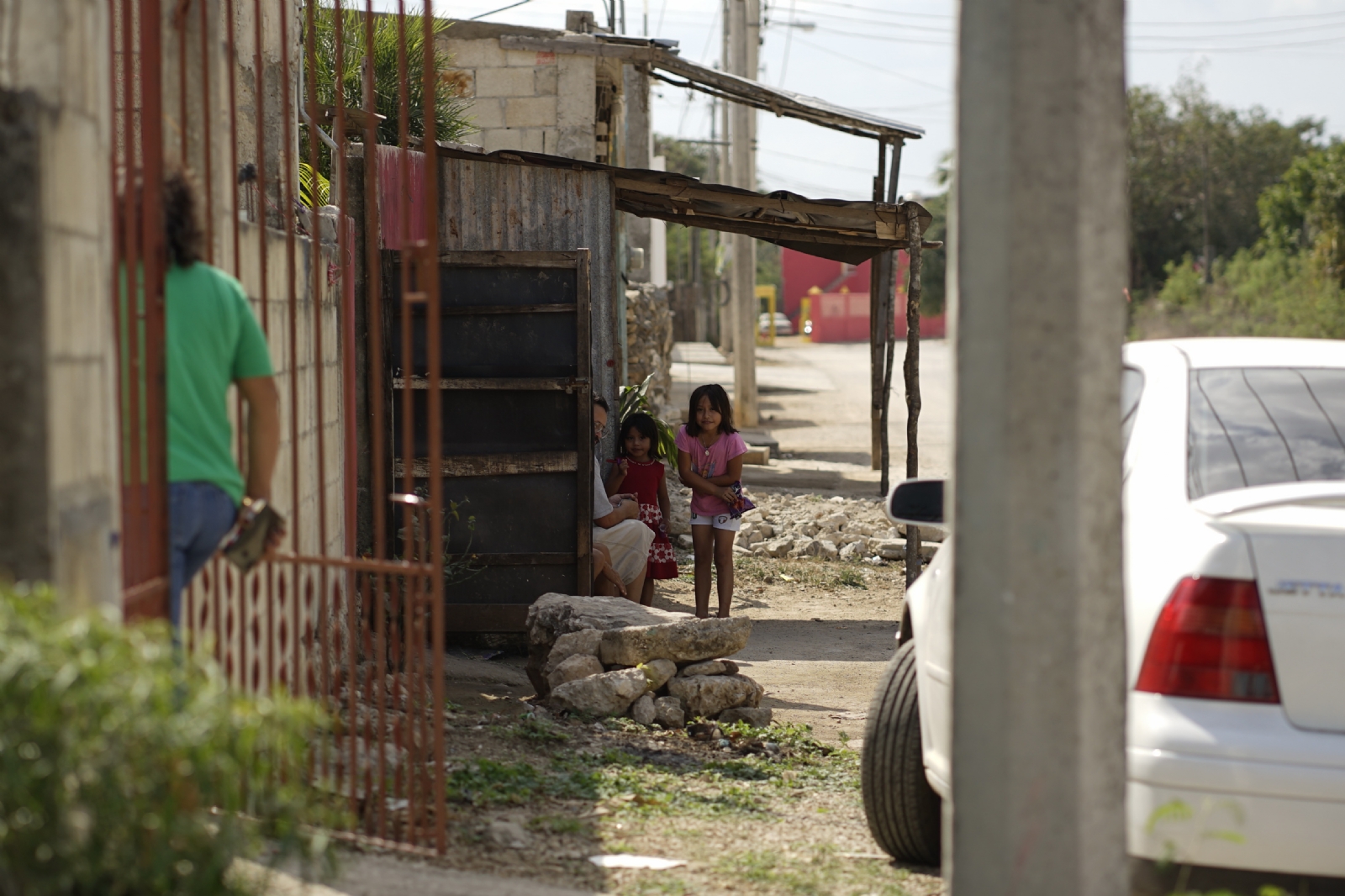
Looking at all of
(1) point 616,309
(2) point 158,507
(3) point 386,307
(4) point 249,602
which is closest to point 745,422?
(1) point 616,309

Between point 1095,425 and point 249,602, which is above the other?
point 1095,425

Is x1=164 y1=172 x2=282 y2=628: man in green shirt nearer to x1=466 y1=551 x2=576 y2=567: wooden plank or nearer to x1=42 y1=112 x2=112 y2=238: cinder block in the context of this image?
x1=42 y1=112 x2=112 y2=238: cinder block

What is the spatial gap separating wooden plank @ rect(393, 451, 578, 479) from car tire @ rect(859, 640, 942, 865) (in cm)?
377

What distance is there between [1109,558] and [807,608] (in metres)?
7.03

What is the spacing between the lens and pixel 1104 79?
8.15 feet

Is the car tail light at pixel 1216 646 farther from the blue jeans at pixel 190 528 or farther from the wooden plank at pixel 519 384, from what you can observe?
the wooden plank at pixel 519 384

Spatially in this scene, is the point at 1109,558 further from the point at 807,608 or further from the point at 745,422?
the point at 745,422

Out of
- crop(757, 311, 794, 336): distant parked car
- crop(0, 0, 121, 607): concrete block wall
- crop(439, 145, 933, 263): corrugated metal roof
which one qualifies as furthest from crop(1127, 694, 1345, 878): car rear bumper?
crop(757, 311, 794, 336): distant parked car

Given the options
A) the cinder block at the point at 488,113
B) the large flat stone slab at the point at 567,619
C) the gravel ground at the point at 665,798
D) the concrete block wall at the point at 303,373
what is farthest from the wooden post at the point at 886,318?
the concrete block wall at the point at 303,373

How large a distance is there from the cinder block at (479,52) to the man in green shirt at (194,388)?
10.5 m

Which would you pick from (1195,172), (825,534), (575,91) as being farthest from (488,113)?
(1195,172)

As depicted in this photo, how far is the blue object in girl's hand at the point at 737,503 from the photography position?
8242 mm

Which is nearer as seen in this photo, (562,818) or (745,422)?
(562,818)

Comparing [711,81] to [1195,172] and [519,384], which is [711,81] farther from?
[1195,172]
